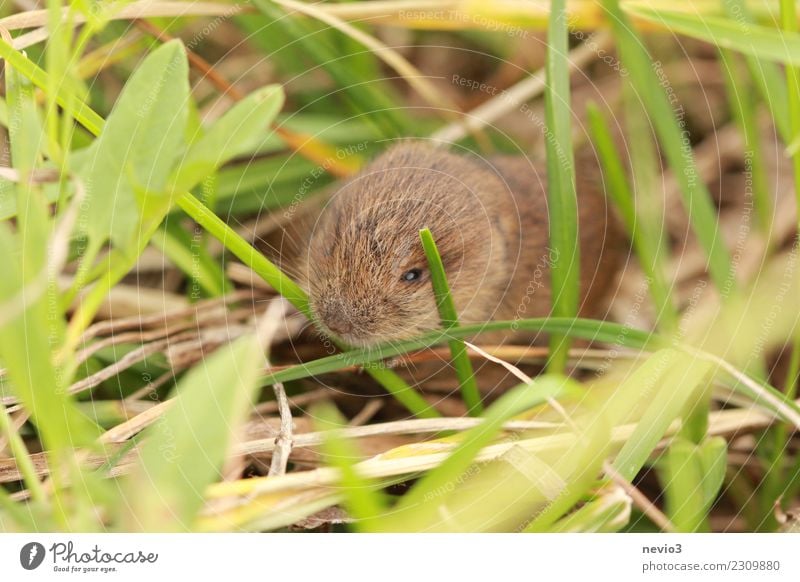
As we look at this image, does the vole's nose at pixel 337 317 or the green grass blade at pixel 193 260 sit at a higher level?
the green grass blade at pixel 193 260

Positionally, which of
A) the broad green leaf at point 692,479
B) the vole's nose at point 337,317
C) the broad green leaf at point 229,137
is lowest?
the broad green leaf at point 692,479

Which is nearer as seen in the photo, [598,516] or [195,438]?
[195,438]

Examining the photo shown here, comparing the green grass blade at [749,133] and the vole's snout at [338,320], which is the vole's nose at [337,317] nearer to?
the vole's snout at [338,320]

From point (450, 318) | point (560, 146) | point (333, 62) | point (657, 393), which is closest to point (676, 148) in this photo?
point (560, 146)

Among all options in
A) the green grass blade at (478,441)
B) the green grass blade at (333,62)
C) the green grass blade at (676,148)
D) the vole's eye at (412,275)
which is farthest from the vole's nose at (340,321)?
the green grass blade at (676,148)

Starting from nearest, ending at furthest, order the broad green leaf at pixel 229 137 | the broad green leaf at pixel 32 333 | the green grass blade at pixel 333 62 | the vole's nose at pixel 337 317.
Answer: the broad green leaf at pixel 32 333 → the broad green leaf at pixel 229 137 → the vole's nose at pixel 337 317 → the green grass blade at pixel 333 62

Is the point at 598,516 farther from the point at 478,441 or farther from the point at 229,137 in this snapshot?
the point at 229,137

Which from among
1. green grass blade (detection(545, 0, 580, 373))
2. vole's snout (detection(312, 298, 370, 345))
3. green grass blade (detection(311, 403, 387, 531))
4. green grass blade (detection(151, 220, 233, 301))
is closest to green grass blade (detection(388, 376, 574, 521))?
green grass blade (detection(311, 403, 387, 531))

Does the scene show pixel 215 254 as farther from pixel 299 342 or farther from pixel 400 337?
pixel 400 337
